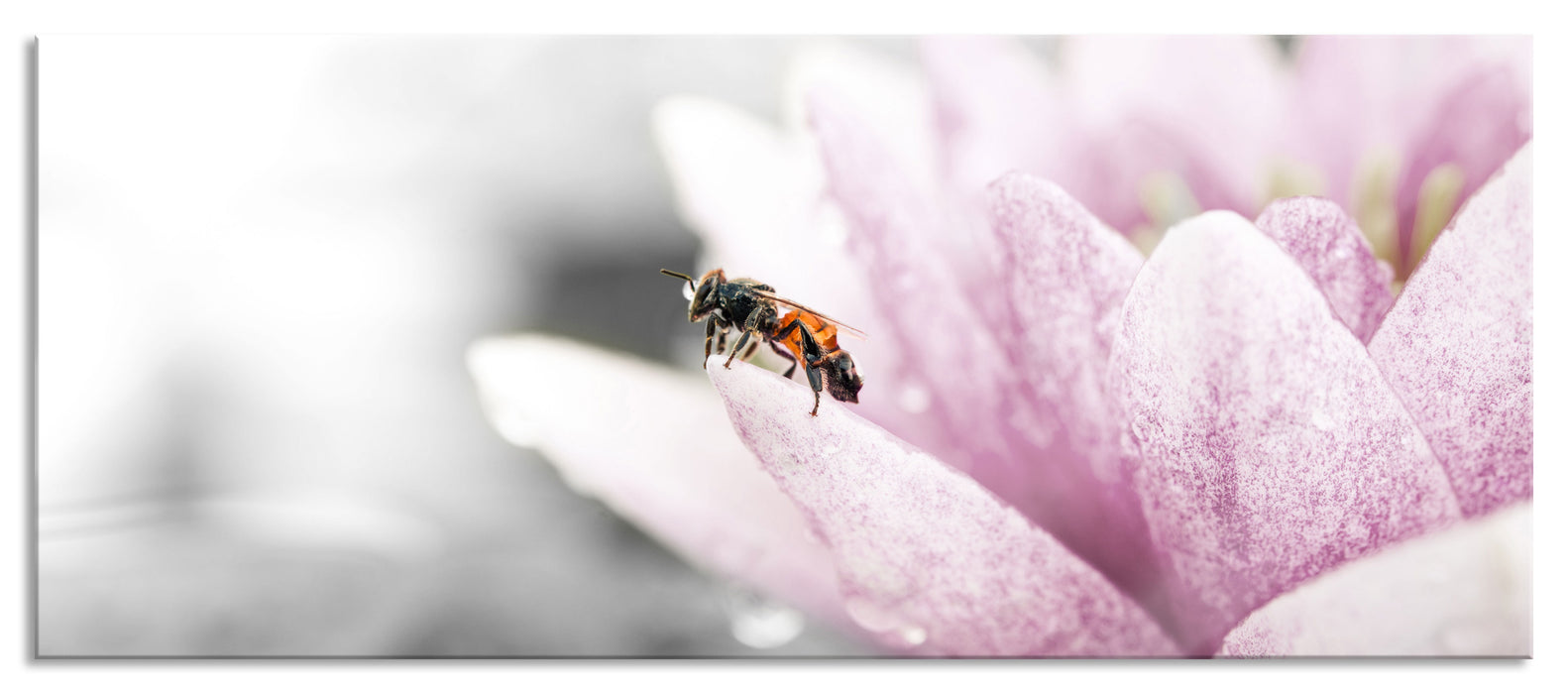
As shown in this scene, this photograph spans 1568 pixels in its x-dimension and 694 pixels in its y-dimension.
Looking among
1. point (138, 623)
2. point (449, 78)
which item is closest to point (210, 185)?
point (449, 78)

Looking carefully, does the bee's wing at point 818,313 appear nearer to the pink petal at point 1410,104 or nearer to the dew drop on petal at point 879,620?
the dew drop on petal at point 879,620

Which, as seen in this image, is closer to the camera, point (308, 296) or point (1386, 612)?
point (1386, 612)

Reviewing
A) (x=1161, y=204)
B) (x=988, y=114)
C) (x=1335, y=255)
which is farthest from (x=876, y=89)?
(x=1335, y=255)

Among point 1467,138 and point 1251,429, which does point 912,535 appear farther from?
point 1467,138

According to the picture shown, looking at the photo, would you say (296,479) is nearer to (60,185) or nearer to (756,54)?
(60,185)

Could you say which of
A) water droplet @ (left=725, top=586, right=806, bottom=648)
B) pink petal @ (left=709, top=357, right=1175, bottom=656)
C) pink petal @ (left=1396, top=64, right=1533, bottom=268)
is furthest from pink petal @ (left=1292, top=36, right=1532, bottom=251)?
water droplet @ (left=725, top=586, right=806, bottom=648)

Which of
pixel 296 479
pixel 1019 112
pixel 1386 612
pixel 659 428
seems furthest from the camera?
pixel 296 479

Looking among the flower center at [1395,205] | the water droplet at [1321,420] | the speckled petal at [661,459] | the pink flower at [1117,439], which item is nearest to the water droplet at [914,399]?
the pink flower at [1117,439]
